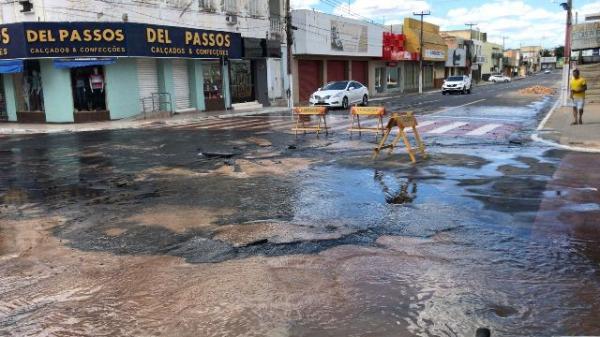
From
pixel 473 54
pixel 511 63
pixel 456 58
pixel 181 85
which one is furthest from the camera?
pixel 511 63

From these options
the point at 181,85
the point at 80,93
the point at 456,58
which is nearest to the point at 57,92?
the point at 80,93

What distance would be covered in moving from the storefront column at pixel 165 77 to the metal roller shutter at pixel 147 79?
0.22 metres

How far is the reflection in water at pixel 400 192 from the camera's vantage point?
27.8ft

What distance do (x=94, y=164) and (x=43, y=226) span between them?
598 centimetres

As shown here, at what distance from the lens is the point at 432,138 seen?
1630cm

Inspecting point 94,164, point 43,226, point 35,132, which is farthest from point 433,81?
point 43,226

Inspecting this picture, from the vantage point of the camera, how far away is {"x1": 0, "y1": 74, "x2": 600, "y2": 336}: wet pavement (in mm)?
4461

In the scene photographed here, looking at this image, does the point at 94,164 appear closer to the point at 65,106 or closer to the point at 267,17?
the point at 65,106

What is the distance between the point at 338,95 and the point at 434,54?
4697 cm

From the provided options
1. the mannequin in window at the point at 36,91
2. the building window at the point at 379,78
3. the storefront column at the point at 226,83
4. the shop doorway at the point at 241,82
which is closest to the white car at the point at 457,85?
the building window at the point at 379,78

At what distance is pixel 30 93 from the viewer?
2791 centimetres

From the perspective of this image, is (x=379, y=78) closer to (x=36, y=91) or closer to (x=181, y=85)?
(x=181, y=85)

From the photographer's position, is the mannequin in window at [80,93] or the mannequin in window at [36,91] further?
the mannequin in window at [36,91]

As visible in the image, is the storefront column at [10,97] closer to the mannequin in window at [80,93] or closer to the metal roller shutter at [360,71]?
the mannequin in window at [80,93]
